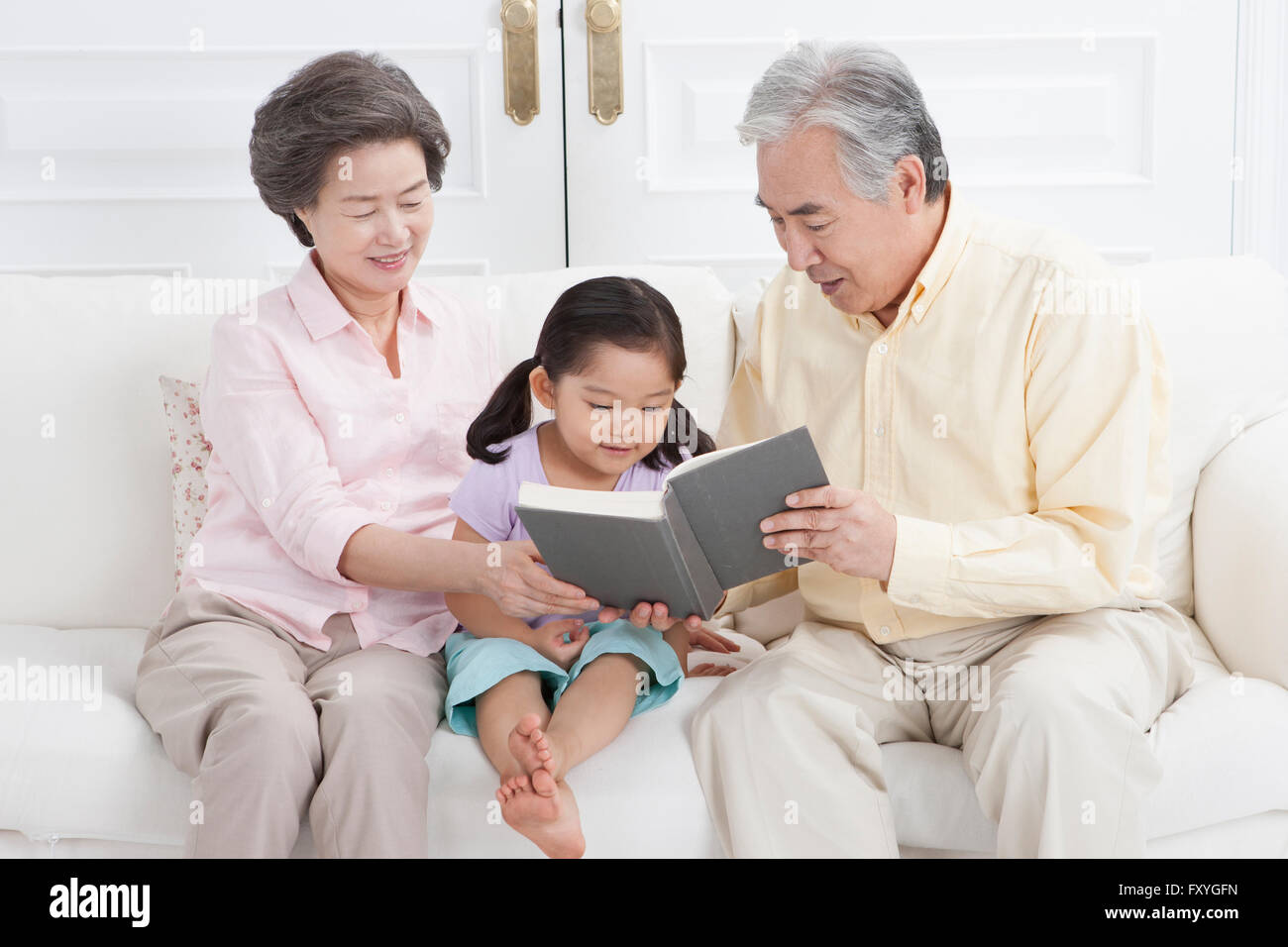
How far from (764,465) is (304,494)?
25.8 inches

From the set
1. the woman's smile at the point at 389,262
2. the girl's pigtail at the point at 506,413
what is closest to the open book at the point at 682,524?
the girl's pigtail at the point at 506,413

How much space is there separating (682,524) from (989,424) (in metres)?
0.44

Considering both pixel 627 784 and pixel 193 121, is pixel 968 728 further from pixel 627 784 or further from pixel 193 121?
pixel 193 121

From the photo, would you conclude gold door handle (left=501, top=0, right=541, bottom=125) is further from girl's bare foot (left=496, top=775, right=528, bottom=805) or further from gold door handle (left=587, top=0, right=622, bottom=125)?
girl's bare foot (left=496, top=775, right=528, bottom=805)

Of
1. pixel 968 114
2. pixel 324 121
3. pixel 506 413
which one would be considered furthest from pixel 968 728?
pixel 968 114

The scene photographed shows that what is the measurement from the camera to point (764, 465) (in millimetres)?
1322

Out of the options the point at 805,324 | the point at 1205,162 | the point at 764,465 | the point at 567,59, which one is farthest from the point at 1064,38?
the point at 764,465

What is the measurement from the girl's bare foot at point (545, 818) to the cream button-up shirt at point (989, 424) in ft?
1.52

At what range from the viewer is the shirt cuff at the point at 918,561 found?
1441 millimetres

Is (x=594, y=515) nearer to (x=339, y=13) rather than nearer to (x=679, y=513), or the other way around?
(x=679, y=513)

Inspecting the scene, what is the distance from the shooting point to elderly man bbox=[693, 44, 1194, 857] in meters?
1.39

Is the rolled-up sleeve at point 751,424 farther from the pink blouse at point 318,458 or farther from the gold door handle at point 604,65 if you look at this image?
the gold door handle at point 604,65

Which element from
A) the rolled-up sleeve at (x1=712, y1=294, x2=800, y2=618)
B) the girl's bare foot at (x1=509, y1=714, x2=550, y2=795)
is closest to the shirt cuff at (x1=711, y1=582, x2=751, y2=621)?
the rolled-up sleeve at (x1=712, y1=294, x2=800, y2=618)

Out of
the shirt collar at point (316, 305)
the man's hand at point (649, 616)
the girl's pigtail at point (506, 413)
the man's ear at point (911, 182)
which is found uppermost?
the man's ear at point (911, 182)
